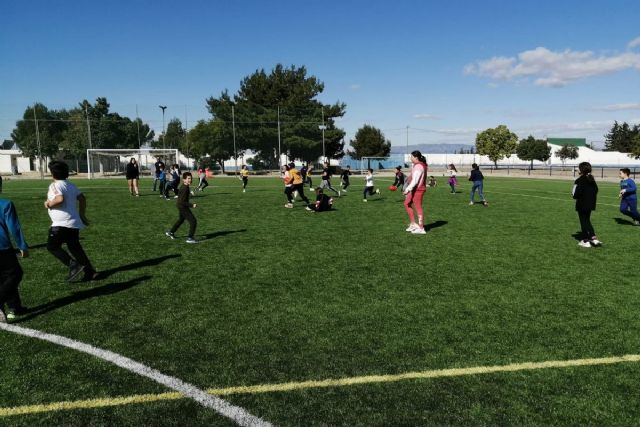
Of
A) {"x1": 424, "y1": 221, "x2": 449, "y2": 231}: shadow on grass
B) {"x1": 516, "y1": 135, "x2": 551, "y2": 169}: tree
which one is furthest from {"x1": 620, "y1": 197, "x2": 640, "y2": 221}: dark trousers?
{"x1": 516, "y1": 135, "x2": 551, "y2": 169}: tree

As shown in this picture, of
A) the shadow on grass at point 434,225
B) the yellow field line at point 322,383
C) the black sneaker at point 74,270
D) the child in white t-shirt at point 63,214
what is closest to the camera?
the yellow field line at point 322,383

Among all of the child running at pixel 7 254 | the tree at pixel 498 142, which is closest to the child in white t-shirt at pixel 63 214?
the child running at pixel 7 254

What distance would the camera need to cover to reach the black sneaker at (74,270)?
265 inches

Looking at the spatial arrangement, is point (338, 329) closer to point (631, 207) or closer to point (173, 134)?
point (631, 207)

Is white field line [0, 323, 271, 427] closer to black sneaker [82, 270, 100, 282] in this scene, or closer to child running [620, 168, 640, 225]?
black sneaker [82, 270, 100, 282]

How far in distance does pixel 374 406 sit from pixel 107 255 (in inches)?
281

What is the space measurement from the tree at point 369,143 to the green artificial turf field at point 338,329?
7571 centimetres

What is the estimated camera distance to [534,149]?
99.1 metres

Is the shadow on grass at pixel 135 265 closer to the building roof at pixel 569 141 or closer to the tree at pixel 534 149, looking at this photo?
the tree at pixel 534 149

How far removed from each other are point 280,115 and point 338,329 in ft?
193

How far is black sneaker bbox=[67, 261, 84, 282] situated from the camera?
265 inches

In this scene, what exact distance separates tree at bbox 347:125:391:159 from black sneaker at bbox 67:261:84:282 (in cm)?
7929

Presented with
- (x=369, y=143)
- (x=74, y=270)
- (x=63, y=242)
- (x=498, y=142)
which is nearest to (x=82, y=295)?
(x=74, y=270)

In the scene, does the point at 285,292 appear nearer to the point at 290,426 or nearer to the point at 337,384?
the point at 337,384
